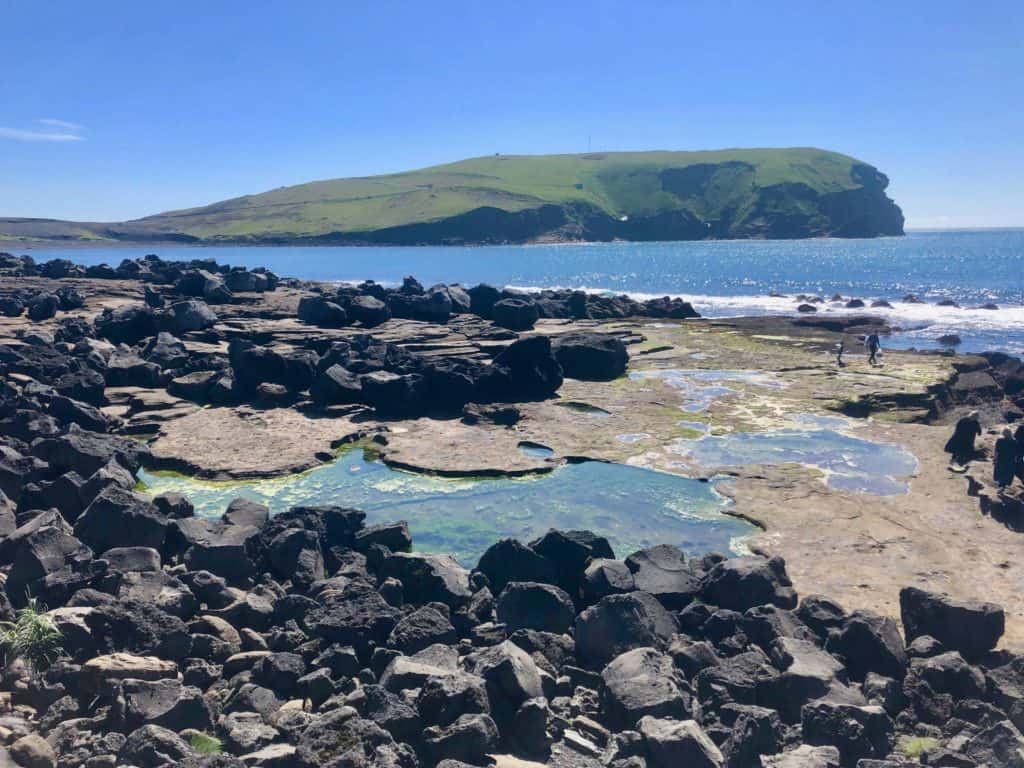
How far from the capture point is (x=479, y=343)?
40.1m

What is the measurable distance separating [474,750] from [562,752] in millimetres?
1161

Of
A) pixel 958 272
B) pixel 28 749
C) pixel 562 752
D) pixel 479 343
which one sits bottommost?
pixel 562 752

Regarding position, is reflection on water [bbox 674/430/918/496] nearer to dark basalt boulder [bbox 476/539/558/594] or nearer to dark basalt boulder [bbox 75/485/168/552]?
dark basalt boulder [bbox 476/539/558/594]

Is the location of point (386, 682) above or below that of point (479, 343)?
below

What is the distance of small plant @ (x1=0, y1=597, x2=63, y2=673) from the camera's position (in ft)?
34.8

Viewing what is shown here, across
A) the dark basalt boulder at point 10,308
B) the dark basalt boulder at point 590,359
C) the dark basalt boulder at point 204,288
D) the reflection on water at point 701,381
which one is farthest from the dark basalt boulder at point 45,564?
the dark basalt boulder at point 204,288

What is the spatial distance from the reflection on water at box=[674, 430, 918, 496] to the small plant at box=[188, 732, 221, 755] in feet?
51.4

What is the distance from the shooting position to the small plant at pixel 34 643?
10.6 metres

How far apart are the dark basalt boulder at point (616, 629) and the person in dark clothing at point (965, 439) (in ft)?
45.7

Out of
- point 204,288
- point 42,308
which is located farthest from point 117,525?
point 204,288

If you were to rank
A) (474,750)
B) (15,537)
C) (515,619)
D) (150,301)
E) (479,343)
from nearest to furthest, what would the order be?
(474,750) < (515,619) < (15,537) < (479,343) < (150,301)

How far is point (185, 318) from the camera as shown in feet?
132

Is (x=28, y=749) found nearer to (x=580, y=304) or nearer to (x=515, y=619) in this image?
(x=515, y=619)

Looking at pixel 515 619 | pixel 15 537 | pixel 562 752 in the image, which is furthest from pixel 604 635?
pixel 15 537
